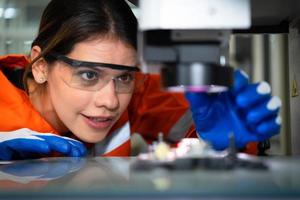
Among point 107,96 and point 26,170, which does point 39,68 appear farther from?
point 26,170

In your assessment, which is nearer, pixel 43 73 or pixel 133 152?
pixel 43 73

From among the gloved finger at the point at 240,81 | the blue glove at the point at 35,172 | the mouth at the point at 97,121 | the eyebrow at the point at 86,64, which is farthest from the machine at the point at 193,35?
the mouth at the point at 97,121

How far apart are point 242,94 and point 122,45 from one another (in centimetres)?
58

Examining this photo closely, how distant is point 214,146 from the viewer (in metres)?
0.85

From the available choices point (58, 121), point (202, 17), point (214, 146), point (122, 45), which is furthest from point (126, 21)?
point (202, 17)

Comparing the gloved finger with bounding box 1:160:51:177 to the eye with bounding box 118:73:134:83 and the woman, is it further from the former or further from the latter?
the eye with bounding box 118:73:134:83

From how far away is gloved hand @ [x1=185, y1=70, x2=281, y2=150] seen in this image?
2.35 feet

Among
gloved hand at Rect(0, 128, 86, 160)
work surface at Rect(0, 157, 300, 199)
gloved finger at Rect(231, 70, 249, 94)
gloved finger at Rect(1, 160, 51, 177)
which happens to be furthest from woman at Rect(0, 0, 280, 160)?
work surface at Rect(0, 157, 300, 199)

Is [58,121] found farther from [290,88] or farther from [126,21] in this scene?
→ [290,88]

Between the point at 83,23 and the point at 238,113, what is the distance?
24.4 inches

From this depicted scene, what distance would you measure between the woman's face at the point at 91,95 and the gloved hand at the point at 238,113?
1.38 feet

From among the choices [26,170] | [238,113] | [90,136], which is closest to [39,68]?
[90,136]

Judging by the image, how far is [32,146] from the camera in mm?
1126

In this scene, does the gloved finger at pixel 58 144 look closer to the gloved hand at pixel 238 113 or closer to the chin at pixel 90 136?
the chin at pixel 90 136
